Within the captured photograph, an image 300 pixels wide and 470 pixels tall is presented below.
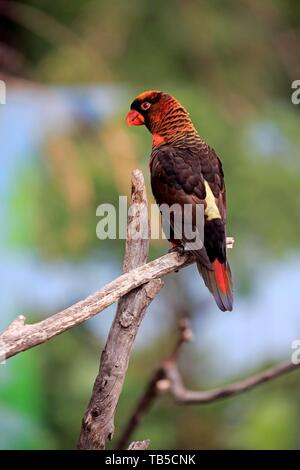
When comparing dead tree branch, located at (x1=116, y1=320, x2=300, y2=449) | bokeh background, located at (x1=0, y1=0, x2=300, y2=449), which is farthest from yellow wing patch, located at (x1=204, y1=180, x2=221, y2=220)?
bokeh background, located at (x1=0, y1=0, x2=300, y2=449)

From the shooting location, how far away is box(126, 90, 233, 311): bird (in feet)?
3.05

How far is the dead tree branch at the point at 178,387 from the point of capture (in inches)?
44.8

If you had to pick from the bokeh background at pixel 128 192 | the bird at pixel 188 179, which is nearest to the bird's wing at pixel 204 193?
the bird at pixel 188 179

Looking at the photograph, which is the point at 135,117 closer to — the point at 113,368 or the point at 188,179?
the point at 188,179

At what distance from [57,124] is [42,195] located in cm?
25

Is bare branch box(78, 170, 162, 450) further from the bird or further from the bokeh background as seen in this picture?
the bokeh background

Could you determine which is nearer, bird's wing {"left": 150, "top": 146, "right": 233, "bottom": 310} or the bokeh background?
bird's wing {"left": 150, "top": 146, "right": 233, "bottom": 310}

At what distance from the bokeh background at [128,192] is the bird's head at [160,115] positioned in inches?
30.1

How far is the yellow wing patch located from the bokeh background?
2.73 ft

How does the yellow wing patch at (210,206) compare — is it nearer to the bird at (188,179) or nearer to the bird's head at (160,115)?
the bird at (188,179)

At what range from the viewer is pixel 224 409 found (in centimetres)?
189

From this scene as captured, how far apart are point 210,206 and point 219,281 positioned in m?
0.10

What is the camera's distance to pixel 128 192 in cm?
194
